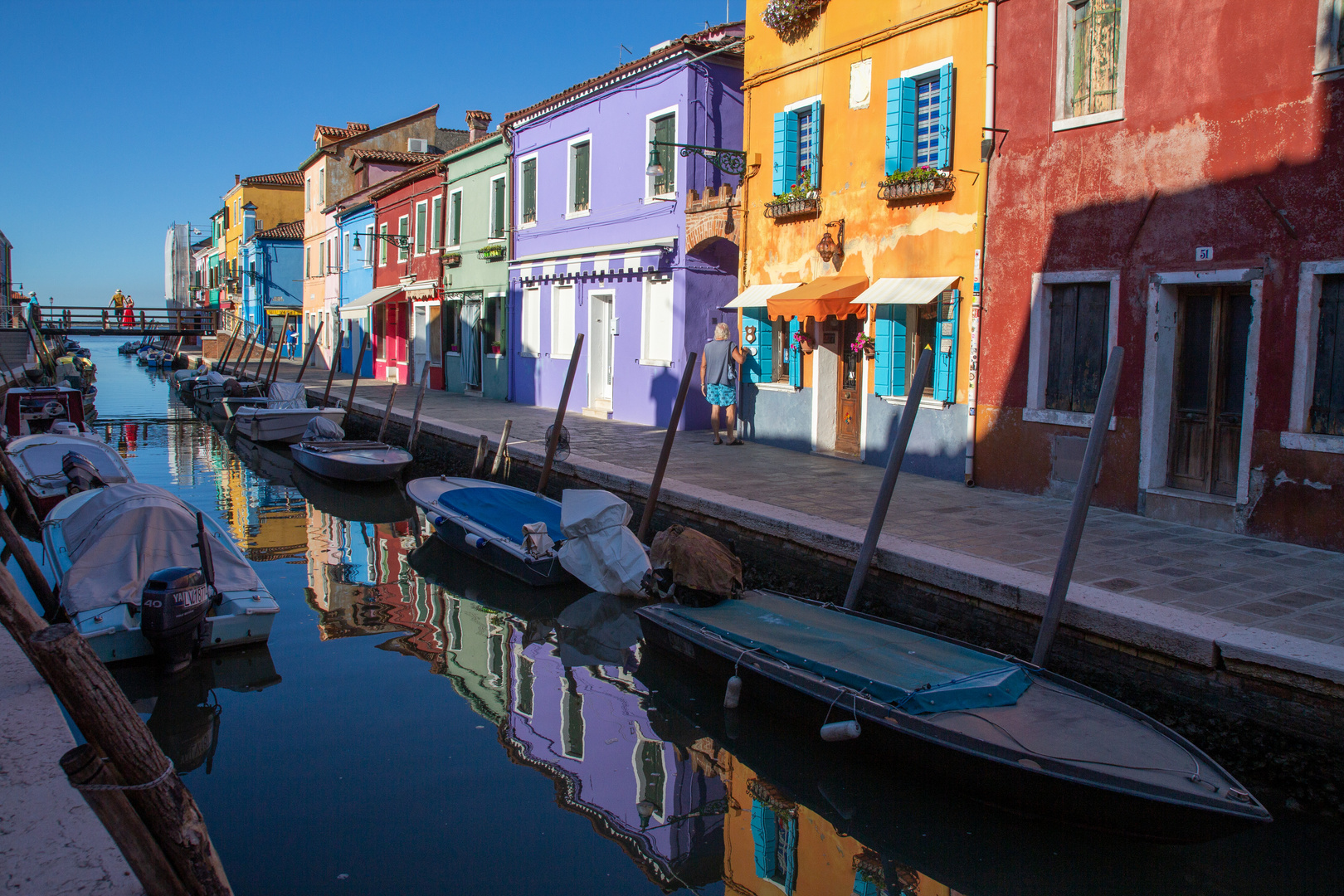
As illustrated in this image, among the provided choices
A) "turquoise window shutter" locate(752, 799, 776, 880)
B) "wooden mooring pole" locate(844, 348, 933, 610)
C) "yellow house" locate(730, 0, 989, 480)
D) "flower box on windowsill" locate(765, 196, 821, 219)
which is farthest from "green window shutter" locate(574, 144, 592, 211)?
"turquoise window shutter" locate(752, 799, 776, 880)

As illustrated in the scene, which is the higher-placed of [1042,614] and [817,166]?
[817,166]

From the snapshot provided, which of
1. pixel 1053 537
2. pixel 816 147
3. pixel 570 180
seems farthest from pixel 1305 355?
pixel 570 180

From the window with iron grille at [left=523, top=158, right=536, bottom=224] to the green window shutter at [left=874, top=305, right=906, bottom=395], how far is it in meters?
10.5

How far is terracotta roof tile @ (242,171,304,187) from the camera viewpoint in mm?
45031

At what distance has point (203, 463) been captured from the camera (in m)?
17.0

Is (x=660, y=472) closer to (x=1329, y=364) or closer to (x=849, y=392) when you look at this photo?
(x=849, y=392)

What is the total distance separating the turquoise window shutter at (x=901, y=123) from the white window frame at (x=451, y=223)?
14.4 metres

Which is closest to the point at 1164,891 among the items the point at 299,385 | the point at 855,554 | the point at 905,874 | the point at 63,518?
the point at 905,874

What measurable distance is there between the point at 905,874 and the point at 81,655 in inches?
133

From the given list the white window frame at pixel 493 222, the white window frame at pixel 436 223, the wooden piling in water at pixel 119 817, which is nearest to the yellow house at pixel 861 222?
the wooden piling in water at pixel 119 817

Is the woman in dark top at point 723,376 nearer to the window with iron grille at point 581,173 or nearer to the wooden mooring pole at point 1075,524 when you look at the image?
the window with iron grille at point 581,173

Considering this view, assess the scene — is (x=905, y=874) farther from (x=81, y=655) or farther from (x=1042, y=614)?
(x=81, y=655)

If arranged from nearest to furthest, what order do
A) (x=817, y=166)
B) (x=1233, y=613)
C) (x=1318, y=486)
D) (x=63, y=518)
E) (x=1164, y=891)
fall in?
(x=1164, y=891) → (x=1233, y=613) → (x=1318, y=486) → (x=63, y=518) → (x=817, y=166)

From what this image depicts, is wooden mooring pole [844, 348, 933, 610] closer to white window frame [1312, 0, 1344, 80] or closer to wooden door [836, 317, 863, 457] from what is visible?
white window frame [1312, 0, 1344, 80]
